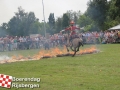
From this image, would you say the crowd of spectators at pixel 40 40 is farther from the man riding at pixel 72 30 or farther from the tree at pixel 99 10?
the tree at pixel 99 10

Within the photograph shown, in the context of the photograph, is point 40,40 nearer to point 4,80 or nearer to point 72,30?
point 72,30

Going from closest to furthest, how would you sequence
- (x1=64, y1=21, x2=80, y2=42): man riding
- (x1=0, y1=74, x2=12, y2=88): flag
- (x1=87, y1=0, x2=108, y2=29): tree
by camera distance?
1. (x1=0, y1=74, x2=12, y2=88): flag
2. (x1=64, y1=21, x2=80, y2=42): man riding
3. (x1=87, y1=0, x2=108, y2=29): tree

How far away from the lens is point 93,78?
40.8 ft

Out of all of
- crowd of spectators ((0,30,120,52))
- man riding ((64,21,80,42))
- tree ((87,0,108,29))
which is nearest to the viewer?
man riding ((64,21,80,42))

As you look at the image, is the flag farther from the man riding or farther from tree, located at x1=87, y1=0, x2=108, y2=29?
tree, located at x1=87, y1=0, x2=108, y2=29

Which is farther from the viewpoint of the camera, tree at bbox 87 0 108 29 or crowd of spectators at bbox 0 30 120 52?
tree at bbox 87 0 108 29

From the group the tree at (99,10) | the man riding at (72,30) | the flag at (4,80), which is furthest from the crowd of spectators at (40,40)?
the flag at (4,80)

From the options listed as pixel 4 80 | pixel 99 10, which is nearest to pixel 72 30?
pixel 4 80

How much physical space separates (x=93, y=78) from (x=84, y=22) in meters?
101

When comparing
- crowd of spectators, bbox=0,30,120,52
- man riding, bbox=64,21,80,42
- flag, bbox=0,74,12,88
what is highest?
man riding, bbox=64,21,80,42

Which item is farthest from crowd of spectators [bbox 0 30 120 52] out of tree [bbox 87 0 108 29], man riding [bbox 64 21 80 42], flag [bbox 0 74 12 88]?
flag [bbox 0 74 12 88]

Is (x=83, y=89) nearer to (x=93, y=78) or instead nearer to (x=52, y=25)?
(x=93, y=78)

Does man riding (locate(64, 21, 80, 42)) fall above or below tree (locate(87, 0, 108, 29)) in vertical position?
below

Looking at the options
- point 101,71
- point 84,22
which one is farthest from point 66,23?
point 101,71
